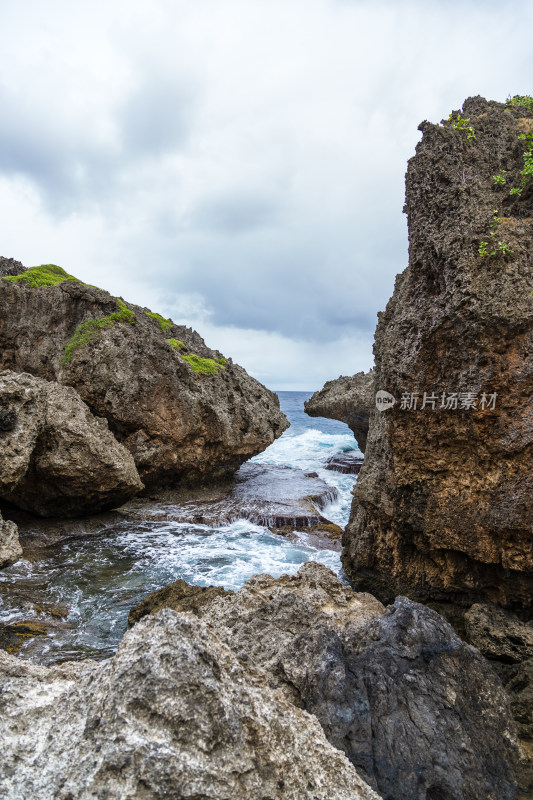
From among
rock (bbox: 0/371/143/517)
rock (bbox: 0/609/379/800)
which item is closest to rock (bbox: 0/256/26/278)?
rock (bbox: 0/371/143/517)

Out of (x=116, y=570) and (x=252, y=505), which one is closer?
(x=116, y=570)

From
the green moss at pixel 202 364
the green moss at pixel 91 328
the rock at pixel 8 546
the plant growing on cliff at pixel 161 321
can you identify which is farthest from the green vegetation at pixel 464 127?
the plant growing on cliff at pixel 161 321

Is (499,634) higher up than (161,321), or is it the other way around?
(161,321)

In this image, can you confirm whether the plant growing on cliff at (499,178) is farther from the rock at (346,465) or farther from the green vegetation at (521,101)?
the rock at (346,465)

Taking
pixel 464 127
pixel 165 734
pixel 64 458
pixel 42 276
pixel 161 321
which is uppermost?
pixel 464 127

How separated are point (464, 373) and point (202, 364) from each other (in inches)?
525

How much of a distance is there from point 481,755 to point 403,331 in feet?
17.7

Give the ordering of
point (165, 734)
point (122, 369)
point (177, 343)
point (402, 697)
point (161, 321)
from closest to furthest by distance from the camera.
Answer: point (165, 734) < point (402, 697) < point (122, 369) < point (177, 343) < point (161, 321)

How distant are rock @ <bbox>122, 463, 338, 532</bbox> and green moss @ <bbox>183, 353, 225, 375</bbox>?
4896mm

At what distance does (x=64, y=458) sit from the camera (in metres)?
11.3

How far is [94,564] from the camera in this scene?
10555 millimetres

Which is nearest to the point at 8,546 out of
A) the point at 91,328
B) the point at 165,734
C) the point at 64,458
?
the point at 64,458

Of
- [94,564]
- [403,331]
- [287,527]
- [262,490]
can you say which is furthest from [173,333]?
[403,331]

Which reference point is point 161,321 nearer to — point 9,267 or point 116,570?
point 9,267
